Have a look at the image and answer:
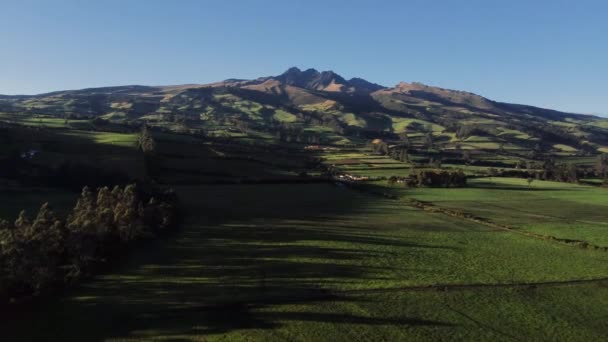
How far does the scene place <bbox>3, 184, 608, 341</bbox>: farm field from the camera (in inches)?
1617

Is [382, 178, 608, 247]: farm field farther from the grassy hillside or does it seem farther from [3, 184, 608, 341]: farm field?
[3, 184, 608, 341]: farm field

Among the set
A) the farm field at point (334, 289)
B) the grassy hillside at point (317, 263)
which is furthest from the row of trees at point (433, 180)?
the farm field at point (334, 289)

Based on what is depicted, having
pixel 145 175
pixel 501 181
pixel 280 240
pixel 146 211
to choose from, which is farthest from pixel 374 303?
pixel 501 181

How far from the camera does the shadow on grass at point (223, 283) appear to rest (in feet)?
135

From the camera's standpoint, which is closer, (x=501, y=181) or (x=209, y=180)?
(x=209, y=180)

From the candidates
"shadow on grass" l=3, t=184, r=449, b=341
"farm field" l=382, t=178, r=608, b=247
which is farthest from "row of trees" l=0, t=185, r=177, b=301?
"farm field" l=382, t=178, r=608, b=247

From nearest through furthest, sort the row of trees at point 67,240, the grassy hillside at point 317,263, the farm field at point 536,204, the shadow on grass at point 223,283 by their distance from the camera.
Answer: the shadow on grass at point 223,283
the grassy hillside at point 317,263
the row of trees at point 67,240
the farm field at point 536,204

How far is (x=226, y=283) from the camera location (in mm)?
51250

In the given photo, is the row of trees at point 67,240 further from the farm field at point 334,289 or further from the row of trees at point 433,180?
the row of trees at point 433,180

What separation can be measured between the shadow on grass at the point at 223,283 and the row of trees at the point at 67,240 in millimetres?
3100

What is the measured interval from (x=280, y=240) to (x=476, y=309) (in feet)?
107

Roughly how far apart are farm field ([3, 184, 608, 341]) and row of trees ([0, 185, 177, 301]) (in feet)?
11.0

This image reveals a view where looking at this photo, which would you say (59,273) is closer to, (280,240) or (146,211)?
(146,211)

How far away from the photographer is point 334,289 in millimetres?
50375
